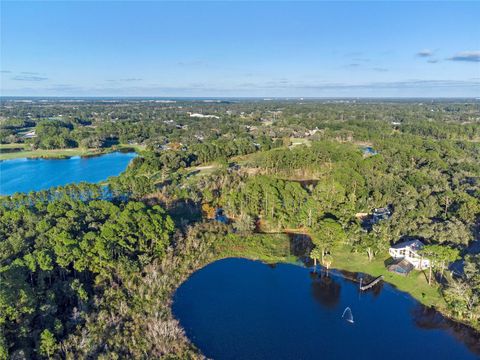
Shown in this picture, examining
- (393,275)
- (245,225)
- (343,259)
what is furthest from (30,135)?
(393,275)

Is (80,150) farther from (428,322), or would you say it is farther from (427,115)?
(427,115)

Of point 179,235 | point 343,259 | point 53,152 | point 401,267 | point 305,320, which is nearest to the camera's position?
point 305,320

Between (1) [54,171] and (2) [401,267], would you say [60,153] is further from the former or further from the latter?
(2) [401,267]

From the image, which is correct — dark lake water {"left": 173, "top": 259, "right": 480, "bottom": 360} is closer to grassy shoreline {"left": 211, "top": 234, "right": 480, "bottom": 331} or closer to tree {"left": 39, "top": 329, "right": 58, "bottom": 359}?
grassy shoreline {"left": 211, "top": 234, "right": 480, "bottom": 331}

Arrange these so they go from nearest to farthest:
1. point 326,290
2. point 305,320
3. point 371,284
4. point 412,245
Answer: point 305,320
point 326,290
point 371,284
point 412,245

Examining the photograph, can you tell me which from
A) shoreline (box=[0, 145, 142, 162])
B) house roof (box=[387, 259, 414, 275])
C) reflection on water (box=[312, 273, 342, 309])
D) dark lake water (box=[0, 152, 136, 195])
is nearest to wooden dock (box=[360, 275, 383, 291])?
house roof (box=[387, 259, 414, 275])

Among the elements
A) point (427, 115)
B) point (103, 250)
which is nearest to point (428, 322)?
point (103, 250)

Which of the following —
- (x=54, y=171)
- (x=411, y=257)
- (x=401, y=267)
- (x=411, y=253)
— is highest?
(x=411, y=253)

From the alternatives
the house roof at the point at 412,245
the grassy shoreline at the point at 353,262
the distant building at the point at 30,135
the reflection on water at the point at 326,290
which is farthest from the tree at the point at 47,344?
the distant building at the point at 30,135
